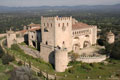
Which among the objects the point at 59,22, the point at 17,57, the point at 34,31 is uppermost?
the point at 59,22

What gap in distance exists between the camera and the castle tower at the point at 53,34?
34.1m

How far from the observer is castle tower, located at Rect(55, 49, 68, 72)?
99.2ft

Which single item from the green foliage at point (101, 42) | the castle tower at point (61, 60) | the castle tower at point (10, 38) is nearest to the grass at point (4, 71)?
the castle tower at point (61, 60)

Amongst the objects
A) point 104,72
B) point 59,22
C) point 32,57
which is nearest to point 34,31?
point 32,57

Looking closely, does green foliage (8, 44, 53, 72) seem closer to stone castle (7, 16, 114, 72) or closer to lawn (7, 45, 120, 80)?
lawn (7, 45, 120, 80)

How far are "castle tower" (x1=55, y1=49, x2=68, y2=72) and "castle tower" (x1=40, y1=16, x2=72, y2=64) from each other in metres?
2.63

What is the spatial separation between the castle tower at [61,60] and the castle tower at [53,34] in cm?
263

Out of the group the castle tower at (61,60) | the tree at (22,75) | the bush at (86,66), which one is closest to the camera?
the tree at (22,75)

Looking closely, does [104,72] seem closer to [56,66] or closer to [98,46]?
[56,66]

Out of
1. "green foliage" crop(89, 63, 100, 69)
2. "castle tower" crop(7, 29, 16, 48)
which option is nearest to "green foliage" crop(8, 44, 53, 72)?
"castle tower" crop(7, 29, 16, 48)

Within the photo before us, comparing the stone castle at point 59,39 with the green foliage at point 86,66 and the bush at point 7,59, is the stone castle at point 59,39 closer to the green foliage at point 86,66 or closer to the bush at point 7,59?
the green foliage at point 86,66

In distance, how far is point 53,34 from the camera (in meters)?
34.6

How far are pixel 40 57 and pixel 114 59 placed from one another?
15007 mm

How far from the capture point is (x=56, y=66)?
3091 cm
